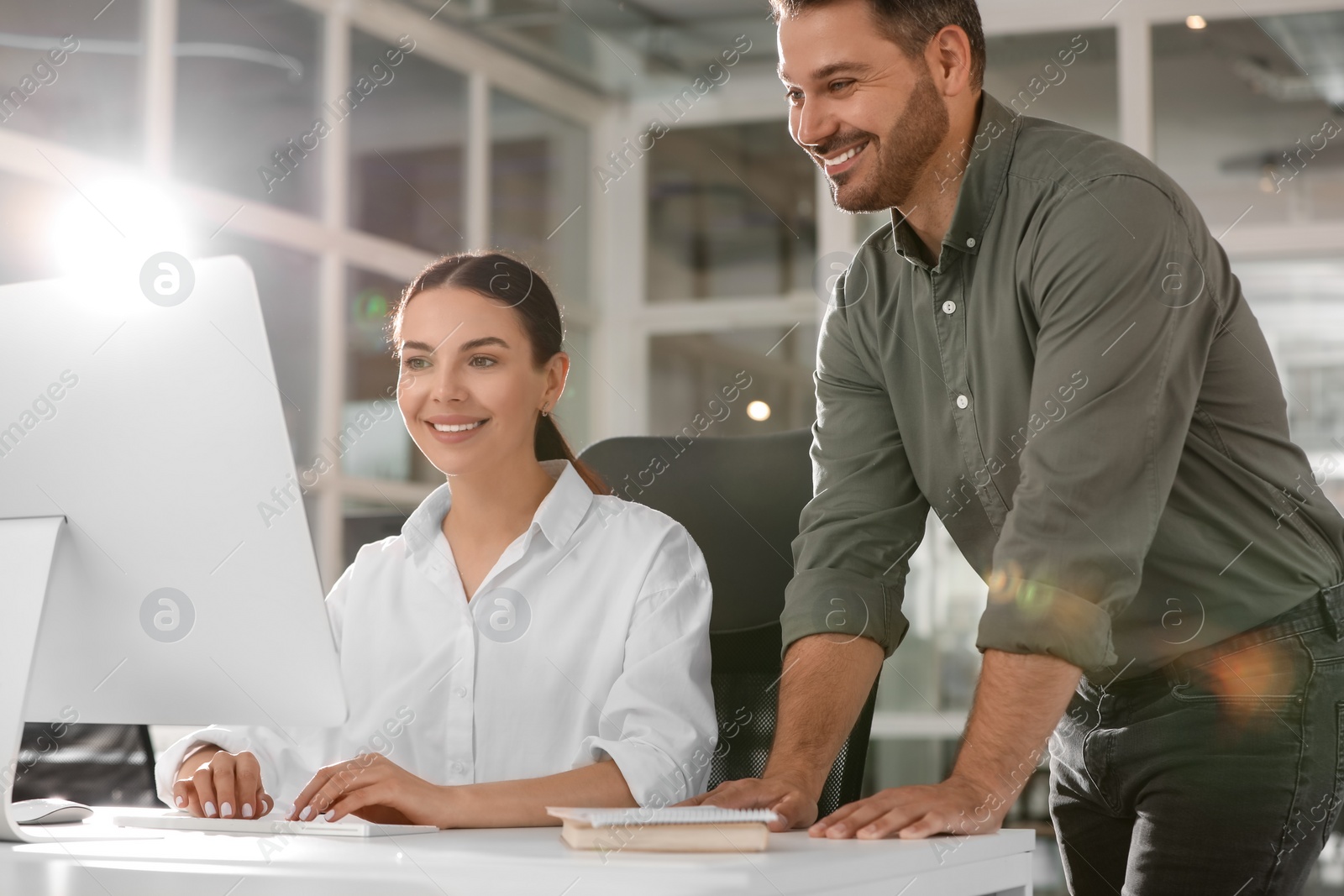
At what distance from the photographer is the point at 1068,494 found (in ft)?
4.25

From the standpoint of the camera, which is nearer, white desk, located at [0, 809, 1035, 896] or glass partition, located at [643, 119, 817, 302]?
white desk, located at [0, 809, 1035, 896]

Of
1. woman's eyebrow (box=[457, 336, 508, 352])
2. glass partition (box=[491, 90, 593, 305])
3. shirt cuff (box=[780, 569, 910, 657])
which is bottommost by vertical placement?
shirt cuff (box=[780, 569, 910, 657])

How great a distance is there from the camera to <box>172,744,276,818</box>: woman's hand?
137 cm

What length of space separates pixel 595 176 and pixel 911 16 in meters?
4.50

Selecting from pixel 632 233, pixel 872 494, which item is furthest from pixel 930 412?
pixel 632 233

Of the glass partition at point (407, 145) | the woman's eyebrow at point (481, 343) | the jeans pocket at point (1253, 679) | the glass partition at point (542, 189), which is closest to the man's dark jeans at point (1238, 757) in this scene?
the jeans pocket at point (1253, 679)

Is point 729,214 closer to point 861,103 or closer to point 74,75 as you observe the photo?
point 74,75

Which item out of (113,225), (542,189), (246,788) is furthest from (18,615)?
(542,189)

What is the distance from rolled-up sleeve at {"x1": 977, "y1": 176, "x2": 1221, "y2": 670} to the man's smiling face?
0.22m

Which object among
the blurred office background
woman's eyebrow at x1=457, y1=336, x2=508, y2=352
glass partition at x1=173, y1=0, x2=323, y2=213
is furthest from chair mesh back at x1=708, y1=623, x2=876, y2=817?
glass partition at x1=173, y1=0, x2=323, y2=213

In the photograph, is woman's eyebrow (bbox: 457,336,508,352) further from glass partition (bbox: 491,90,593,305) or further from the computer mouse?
glass partition (bbox: 491,90,593,305)

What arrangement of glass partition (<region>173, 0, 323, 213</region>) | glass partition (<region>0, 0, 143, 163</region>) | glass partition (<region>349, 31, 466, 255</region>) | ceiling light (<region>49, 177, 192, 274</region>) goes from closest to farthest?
1. glass partition (<region>0, 0, 143, 163</region>)
2. ceiling light (<region>49, 177, 192, 274</region>)
3. glass partition (<region>173, 0, 323, 213</region>)
4. glass partition (<region>349, 31, 466, 255</region>)

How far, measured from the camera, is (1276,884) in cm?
145

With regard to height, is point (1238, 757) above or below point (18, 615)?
A: below
